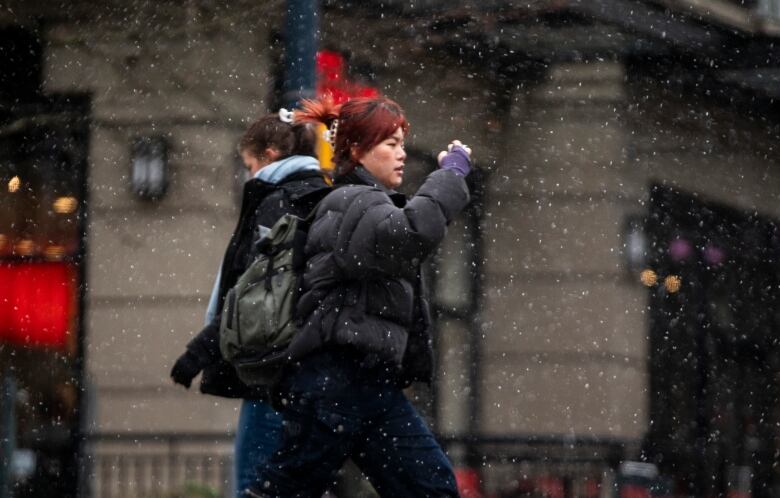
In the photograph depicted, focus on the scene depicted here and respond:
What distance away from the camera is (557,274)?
43.2 feet

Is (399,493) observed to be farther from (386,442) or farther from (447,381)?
(447,381)

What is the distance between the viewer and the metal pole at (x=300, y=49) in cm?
674

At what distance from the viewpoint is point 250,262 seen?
5.54 metres

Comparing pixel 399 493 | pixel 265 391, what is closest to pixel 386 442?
pixel 399 493

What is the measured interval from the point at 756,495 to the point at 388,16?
4707 mm

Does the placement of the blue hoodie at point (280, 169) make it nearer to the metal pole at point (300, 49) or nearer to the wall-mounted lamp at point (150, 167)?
the metal pole at point (300, 49)

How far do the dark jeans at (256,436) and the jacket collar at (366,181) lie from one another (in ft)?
3.13

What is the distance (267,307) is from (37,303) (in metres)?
6.86

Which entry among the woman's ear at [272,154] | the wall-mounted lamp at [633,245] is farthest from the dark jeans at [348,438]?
the wall-mounted lamp at [633,245]

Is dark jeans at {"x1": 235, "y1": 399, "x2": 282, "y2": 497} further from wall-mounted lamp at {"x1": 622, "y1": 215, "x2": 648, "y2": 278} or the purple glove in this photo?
wall-mounted lamp at {"x1": 622, "y1": 215, "x2": 648, "y2": 278}

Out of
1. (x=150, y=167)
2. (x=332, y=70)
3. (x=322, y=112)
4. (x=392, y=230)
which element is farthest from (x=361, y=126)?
(x=150, y=167)

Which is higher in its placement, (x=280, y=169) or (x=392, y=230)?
(x=280, y=169)

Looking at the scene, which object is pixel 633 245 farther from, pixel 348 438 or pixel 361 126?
pixel 348 438

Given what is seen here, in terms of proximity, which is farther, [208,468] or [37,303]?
[37,303]
